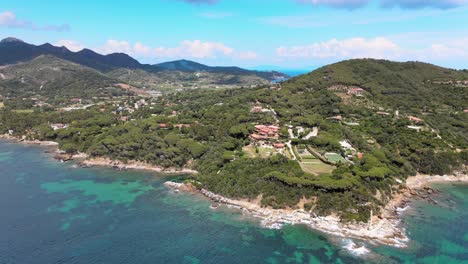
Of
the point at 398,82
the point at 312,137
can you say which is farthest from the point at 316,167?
the point at 398,82

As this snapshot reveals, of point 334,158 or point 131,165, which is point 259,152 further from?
point 131,165

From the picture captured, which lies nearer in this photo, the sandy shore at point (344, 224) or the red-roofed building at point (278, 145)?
the sandy shore at point (344, 224)

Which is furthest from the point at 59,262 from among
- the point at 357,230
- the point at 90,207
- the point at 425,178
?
the point at 425,178

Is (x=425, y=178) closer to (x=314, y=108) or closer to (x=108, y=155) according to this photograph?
(x=314, y=108)

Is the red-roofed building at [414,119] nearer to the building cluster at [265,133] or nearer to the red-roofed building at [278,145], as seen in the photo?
the building cluster at [265,133]

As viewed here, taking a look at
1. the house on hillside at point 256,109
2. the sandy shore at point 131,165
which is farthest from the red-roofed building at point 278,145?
the house on hillside at point 256,109

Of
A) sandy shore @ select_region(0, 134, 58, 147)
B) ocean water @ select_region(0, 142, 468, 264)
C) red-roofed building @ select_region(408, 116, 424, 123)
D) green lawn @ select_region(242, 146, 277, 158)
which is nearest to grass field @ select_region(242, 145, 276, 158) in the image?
green lawn @ select_region(242, 146, 277, 158)

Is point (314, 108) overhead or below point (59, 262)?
overhead
